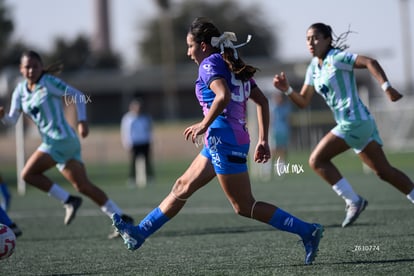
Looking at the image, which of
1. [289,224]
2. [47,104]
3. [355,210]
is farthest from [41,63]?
[289,224]

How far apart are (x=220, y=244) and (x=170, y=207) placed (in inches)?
62.4

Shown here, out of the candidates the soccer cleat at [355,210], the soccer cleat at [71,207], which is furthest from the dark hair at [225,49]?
the soccer cleat at [71,207]

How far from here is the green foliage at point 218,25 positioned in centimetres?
8044

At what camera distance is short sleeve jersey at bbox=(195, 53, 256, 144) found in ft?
20.6

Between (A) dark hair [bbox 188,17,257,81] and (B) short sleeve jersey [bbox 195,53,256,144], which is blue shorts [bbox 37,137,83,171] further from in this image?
(A) dark hair [bbox 188,17,257,81]

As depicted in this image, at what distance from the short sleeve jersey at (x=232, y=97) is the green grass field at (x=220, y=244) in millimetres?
1184

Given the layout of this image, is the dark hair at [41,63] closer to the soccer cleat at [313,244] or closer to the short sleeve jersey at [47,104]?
the short sleeve jersey at [47,104]

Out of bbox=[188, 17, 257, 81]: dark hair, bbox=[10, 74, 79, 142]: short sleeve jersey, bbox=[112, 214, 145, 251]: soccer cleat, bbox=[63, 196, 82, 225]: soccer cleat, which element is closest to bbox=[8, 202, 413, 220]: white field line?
bbox=[63, 196, 82, 225]: soccer cleat

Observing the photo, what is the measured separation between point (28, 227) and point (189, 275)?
4967 millimetres

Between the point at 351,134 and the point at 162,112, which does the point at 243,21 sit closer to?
the point at 162,112

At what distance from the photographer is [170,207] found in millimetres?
6773

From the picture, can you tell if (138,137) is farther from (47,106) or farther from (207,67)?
(207,67)

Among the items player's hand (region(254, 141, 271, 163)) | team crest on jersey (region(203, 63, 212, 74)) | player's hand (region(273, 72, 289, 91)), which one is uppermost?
team crest on jersey (region(203, 63, 212, 74))

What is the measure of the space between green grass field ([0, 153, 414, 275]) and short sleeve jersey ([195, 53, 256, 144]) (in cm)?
118
